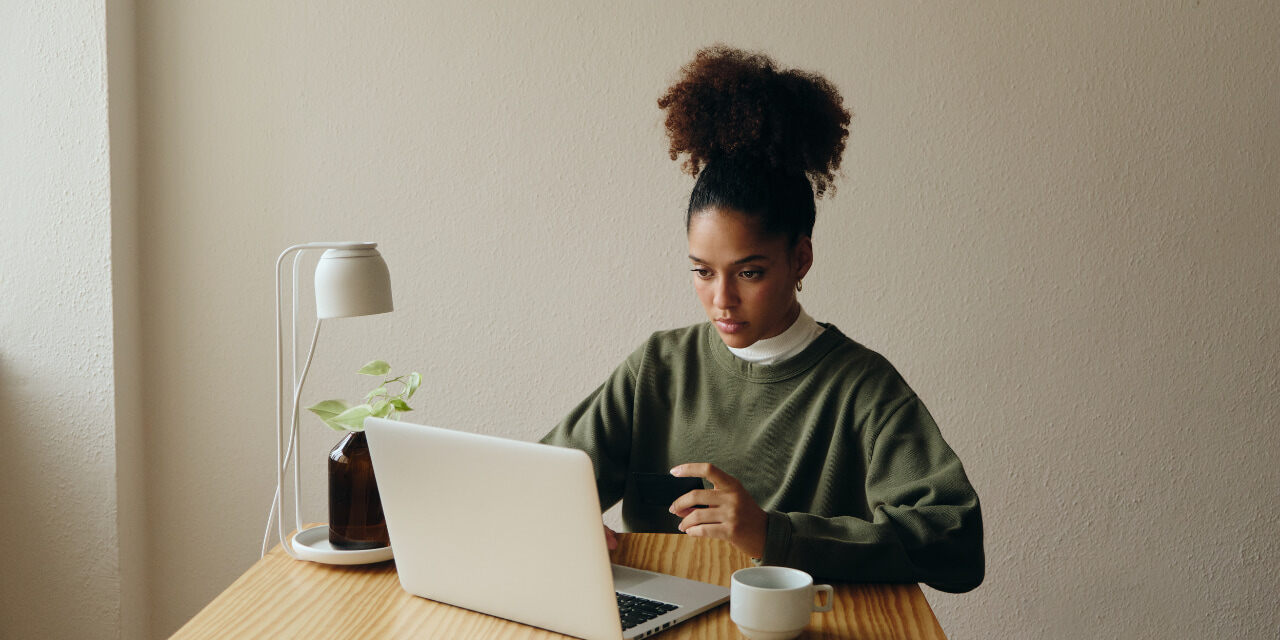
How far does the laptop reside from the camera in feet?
3.02

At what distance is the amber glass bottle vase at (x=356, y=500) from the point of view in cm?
118

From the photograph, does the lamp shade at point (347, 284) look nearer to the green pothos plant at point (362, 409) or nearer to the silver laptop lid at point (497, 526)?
the green pothos plant at point (362, 409)

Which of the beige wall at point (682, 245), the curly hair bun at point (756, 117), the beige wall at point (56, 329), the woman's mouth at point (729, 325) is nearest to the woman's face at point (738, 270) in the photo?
the woman's mouth at point (729, 325)

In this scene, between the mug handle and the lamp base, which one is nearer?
the mug handle

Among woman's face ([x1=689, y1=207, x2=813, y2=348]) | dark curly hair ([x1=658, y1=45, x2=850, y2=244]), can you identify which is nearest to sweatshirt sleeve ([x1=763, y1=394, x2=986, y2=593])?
woman's face ([x1=689, y1=207, x2=813, y2=348])

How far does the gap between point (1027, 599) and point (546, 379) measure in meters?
1.08

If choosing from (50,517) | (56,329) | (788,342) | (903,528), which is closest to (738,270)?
(788,342)

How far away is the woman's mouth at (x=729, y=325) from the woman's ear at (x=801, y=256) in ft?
0.38

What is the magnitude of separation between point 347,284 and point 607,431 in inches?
20.4

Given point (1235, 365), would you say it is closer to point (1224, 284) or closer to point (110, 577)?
point (1224, 284)

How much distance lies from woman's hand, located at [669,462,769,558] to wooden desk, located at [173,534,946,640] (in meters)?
0.07

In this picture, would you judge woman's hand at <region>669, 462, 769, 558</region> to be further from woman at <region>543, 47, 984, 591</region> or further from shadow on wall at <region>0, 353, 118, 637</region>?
shadow on wall at <region>0, 353, 118, 637</region>

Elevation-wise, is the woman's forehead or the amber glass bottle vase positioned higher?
the woman's forehead

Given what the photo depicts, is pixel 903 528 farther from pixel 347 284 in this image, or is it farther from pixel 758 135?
pixel 347 284
